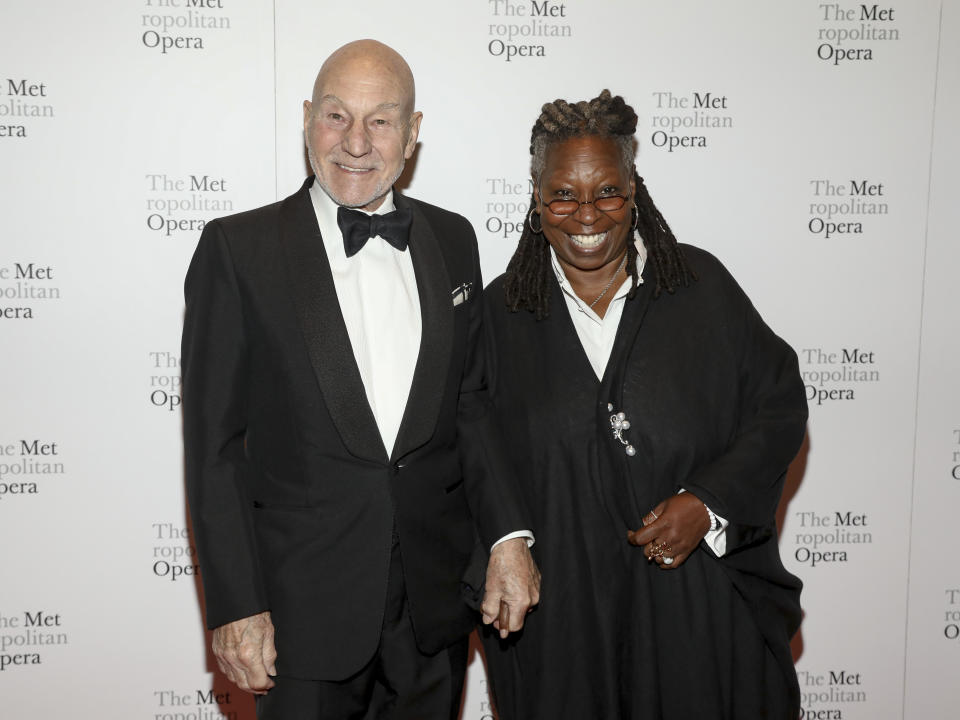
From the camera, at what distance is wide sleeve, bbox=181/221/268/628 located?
6.20 ft

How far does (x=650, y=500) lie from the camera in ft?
7.30

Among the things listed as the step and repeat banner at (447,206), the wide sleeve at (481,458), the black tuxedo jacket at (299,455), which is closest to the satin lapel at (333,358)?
the black tuxedo jacket at (299,455)

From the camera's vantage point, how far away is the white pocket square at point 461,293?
2.13 metres

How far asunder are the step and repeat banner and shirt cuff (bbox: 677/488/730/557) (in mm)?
1090

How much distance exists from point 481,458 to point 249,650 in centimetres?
68

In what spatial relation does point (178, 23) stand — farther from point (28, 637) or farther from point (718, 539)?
point (718, 539)

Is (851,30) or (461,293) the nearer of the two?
(461,293)

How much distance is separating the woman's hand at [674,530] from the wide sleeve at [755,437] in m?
0.03

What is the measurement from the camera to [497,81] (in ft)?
9.50

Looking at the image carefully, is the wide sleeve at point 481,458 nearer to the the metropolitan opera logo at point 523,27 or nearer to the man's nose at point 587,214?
the man's nose at point 587,214

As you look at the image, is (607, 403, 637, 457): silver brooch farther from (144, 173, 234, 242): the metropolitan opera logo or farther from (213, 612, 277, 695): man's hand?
(144, 173, 234, 242): the metropolitan opera logo

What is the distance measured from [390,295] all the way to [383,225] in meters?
0.16

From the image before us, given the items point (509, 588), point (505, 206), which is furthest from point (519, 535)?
point (505, 206)

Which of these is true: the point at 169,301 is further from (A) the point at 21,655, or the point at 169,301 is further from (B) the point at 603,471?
(B) the point at 603,471
